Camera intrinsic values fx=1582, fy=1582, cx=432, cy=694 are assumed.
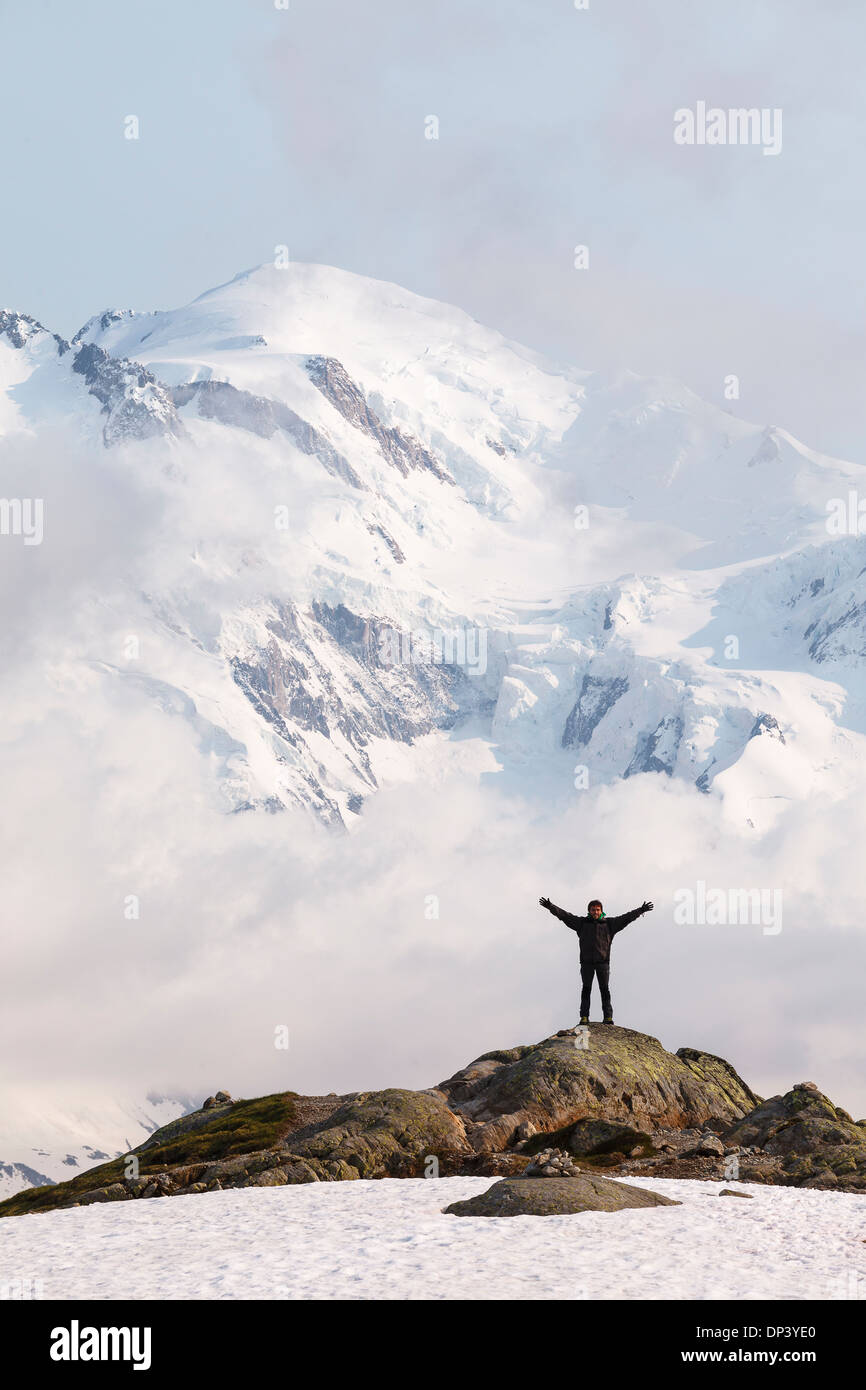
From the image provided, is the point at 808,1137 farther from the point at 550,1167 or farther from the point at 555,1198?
the point at 555,1198

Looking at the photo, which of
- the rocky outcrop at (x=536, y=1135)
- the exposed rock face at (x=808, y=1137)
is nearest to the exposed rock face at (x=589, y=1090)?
the rocky outcrop at (x=536, y=1135)

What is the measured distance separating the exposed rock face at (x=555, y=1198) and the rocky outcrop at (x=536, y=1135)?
86 mm

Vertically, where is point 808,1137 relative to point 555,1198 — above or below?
above

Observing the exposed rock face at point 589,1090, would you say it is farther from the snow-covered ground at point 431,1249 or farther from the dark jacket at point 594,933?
the snow-covered ground at point 431,1249

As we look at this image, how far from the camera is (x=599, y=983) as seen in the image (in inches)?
1694

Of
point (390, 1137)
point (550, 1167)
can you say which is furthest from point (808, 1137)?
point (390, 1137)

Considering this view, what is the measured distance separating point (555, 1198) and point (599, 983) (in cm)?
1412

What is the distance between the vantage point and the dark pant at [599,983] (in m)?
42.0

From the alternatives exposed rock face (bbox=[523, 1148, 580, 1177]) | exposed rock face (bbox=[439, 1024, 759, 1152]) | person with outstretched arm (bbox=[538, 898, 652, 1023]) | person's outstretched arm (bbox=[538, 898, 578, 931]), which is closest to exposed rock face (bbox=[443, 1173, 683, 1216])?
exposed rock face (bbox=[523, 1148, 580, 1177])

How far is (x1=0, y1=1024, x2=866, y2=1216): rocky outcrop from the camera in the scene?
3494 cm
